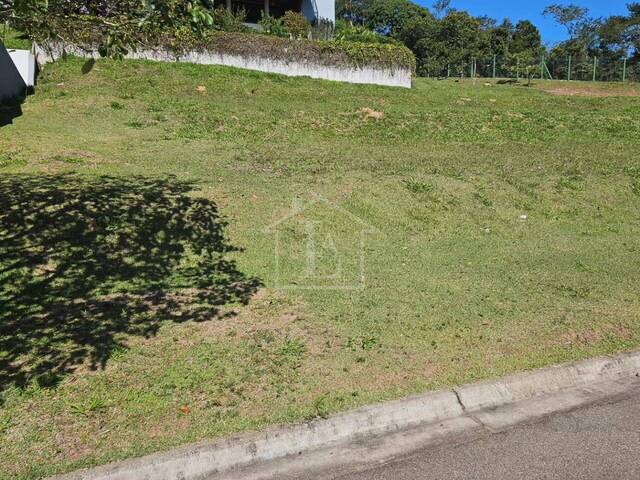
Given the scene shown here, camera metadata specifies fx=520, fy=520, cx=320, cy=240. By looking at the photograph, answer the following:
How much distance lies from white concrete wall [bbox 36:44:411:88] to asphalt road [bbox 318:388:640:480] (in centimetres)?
1558

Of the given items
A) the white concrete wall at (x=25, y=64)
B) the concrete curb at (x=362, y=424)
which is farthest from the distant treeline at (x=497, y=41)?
the concrete curb at (x=362, y=424)

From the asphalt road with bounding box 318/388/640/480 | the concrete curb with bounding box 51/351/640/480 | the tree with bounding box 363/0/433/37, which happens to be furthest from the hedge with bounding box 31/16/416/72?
the tree with bounding box 363/0/433/37

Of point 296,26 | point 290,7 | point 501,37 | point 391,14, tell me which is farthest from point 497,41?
point 296,26

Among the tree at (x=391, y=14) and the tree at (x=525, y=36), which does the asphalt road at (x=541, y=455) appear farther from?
the tree at (x=391, y=14)

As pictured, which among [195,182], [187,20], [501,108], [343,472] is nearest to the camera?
[343,472]

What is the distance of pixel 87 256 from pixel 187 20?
2.83 metres

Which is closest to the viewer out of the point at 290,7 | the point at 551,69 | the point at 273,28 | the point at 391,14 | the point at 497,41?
the point at 273,28

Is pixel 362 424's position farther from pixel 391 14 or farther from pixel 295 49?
pixel 391 14

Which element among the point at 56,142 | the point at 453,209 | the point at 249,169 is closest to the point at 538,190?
the point at 453,209

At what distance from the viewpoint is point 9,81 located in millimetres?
11727

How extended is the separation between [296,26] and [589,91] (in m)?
12.8

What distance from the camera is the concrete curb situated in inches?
107

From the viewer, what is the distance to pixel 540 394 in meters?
3.65

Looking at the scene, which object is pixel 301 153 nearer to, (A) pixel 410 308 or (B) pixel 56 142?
(B) pixel 56 142
